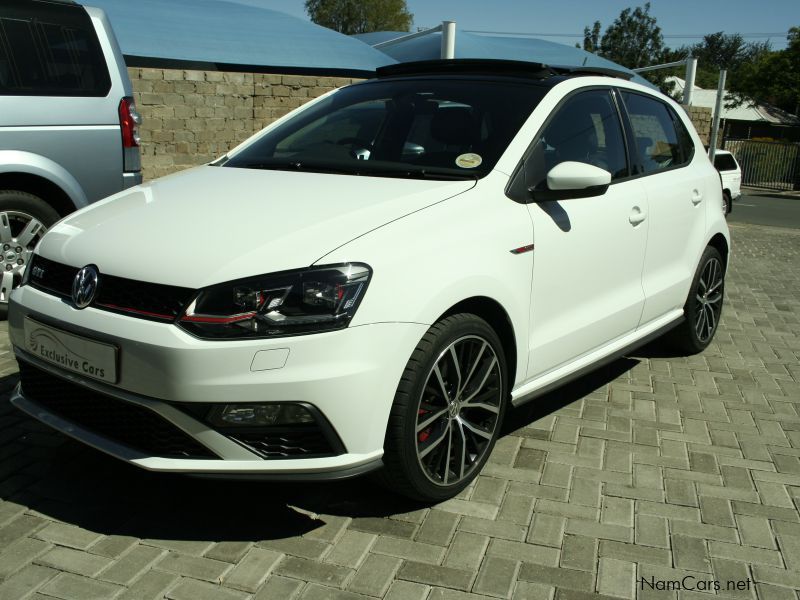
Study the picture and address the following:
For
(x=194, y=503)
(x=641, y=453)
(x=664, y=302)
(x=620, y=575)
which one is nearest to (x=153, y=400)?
(x=194, y=503)

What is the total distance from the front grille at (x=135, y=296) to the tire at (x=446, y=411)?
833 millimetres

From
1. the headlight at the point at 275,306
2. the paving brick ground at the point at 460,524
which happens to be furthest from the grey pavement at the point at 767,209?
the headlight at the point at 275,306

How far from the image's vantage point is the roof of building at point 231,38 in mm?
18031

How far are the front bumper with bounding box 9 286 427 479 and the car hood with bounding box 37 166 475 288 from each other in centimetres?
23

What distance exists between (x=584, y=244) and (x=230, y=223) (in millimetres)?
1705

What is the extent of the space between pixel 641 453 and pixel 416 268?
178 centimetres

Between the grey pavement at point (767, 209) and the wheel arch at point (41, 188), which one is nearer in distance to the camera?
the wheel arch at point (41, 188)

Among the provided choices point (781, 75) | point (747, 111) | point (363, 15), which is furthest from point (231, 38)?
point (363, 15)

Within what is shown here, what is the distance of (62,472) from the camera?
12.0 ft

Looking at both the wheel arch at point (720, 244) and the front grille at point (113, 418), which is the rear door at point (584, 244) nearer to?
the wheel arch at point (720, 244)

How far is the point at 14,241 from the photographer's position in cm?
592

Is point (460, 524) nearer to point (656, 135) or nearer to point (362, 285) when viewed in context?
point (362, 285)

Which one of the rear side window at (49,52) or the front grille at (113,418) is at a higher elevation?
the rear side window at (49,52)

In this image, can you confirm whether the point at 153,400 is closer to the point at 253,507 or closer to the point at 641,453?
the point at 253,507
